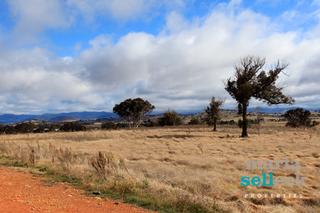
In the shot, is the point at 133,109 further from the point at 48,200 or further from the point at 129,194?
the point at 48,200

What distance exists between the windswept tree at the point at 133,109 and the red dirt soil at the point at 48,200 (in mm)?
65901

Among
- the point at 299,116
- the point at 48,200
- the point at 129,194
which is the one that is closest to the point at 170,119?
the point at 299,116

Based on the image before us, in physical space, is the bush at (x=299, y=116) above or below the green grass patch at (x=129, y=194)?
above

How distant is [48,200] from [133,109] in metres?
68.8

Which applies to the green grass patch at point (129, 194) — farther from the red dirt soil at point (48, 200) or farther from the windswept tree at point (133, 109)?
the windswept tree at point (133, 109)

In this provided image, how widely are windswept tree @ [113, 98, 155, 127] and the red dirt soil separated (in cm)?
6590

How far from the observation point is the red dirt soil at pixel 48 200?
329 inches

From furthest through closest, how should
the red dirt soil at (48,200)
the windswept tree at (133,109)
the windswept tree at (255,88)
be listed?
the windswept tree at (133,109), the windswept tree at (255,88), the red dirt soil at (48,200)

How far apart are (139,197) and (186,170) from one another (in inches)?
262

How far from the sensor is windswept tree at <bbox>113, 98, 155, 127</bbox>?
77.9 meters

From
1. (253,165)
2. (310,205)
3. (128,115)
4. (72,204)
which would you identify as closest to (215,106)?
(128,115)

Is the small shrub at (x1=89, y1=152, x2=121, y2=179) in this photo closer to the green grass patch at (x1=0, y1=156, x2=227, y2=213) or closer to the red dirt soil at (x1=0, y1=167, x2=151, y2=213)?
the green grass patch at (x1=0, y1=156, x2=227, y2=213)

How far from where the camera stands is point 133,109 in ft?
256

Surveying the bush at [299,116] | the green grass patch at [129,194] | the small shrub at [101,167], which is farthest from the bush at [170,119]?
the green grass patch at [129,194]
